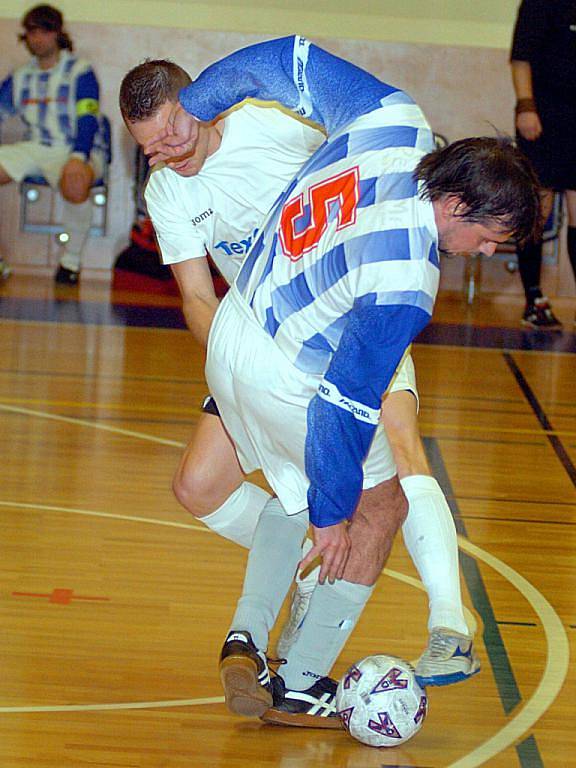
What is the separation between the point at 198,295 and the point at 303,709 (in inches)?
42.6

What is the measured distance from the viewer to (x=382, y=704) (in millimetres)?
2441

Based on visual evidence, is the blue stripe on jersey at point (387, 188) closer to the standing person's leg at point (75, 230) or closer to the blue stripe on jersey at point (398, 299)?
the blue stripe on jersey at point (398, 299)

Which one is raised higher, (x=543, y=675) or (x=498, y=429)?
(x=543, y=675)

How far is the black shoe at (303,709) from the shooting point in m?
2.56

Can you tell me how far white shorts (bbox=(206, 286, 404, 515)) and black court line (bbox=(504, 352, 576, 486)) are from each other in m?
2.09

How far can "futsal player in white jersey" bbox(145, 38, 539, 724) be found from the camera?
2.14 meters

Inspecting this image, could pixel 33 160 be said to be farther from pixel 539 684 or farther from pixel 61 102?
pixel 539 684

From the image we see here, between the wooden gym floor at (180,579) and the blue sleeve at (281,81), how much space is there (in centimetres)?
118

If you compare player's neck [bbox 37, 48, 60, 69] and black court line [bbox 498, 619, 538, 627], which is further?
player's neck [bbox 37, 48, 60, 69]

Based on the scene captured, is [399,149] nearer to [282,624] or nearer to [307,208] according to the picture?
[307,208]

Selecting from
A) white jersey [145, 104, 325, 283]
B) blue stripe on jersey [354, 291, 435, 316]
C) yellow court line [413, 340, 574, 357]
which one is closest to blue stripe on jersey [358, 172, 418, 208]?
blue stripe on jersey [354, 291, 435, 316]

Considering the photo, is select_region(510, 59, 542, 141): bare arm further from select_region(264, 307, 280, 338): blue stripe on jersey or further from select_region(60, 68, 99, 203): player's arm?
select_region(264, 307, 280, 338): blue stripe on jersey

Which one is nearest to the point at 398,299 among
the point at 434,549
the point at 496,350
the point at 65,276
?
the point at 434,549

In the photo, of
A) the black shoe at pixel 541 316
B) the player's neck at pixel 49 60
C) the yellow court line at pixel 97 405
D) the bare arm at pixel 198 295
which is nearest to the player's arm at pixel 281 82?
the bare arm at pixel 198 295
